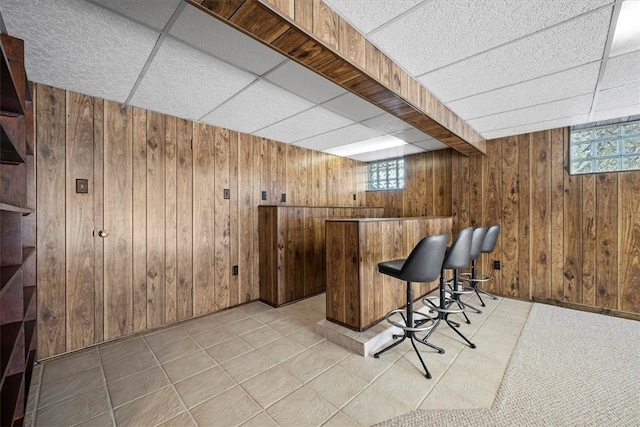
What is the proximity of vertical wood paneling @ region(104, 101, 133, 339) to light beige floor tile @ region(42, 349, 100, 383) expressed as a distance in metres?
0.23

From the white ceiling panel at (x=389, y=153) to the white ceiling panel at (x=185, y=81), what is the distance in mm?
2924

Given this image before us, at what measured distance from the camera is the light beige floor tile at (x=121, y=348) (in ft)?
7.14

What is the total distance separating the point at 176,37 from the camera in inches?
61.1

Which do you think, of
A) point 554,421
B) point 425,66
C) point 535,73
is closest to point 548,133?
point 535,73

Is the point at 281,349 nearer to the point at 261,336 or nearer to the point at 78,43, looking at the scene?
the point at 261,336

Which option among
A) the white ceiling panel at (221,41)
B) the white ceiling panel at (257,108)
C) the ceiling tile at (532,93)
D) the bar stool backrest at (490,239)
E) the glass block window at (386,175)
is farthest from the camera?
the glass block window at (386,175)

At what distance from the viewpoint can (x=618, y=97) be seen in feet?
7.83

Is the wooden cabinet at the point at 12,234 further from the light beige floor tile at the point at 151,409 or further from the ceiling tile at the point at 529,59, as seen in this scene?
the ceiling tile at the point at 529,59

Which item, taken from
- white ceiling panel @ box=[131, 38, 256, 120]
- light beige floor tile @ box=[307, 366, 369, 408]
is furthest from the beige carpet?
white ceiling panel @ box=[131, 38, 256, 120]

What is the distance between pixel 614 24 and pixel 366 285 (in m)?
2.37

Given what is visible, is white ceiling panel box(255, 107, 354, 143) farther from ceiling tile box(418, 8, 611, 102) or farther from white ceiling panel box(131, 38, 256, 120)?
ceiling tile box(418, 8, 611, 102)

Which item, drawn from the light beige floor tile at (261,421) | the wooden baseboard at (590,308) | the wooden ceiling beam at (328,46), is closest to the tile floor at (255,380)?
the light beige floor tile at (261,421)

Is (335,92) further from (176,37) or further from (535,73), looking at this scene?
(535,73)

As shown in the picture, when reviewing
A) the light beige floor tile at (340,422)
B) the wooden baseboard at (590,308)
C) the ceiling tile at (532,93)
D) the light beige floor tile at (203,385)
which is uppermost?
the ceiling tile at (532,93)
